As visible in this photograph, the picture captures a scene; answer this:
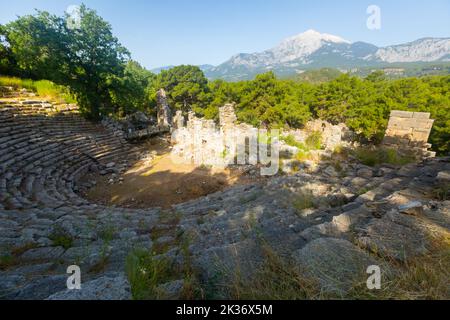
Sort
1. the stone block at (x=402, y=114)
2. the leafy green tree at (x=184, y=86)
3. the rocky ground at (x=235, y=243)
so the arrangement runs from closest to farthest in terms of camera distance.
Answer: the rocky ground at (x=235, y=243) < the stone block at (x=402, y=114) < the leafy green tree at (x=184, y=86)

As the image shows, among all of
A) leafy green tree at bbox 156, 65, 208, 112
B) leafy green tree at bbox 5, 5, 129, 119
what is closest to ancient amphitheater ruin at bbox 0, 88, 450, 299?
leafy green tree at bbox 5, 5, 129, 119

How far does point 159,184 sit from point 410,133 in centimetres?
1083

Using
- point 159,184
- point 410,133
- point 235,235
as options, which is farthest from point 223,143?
point 235,235

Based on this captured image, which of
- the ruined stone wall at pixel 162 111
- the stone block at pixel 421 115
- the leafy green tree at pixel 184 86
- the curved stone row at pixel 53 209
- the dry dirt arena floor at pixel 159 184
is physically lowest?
the dry dirt arena floor at pixel 159 184

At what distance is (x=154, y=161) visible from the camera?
14.2 metres

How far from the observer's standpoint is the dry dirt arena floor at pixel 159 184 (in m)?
9.18

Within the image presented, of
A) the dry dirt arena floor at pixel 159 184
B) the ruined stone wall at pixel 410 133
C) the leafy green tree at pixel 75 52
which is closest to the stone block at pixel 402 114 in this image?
the ruined stone wall at pixel 410 133

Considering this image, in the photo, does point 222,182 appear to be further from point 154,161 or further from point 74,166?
point 74,166

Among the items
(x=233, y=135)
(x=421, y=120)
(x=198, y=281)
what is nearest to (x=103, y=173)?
(x=233, y=135)

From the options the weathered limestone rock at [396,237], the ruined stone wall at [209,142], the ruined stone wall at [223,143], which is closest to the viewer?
the weathered limestone rock at [396,237]

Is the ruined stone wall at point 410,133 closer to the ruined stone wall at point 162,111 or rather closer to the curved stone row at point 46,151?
the curved stone row at point 46,151

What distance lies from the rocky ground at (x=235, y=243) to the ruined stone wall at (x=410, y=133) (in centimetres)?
313

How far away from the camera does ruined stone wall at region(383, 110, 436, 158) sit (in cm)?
777
